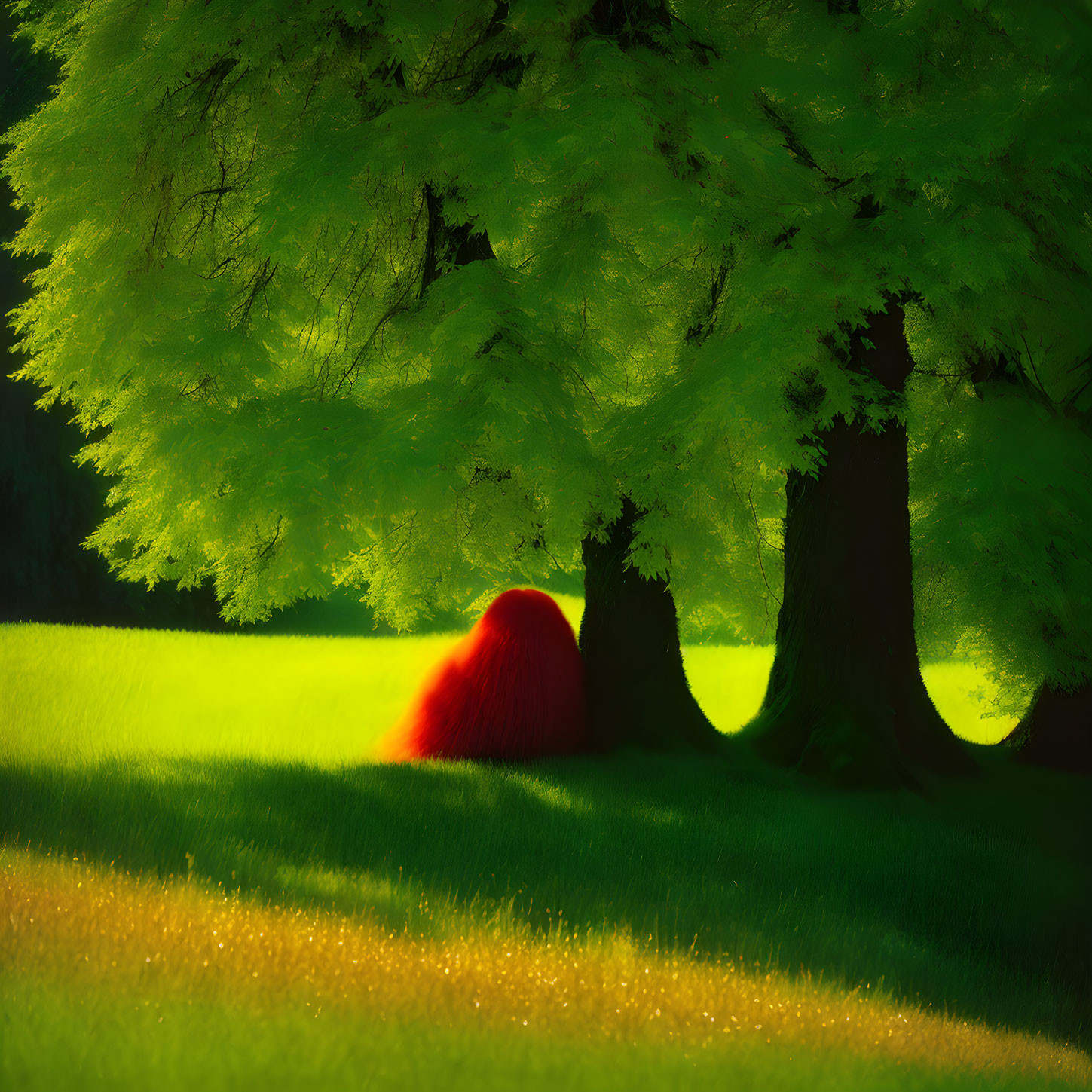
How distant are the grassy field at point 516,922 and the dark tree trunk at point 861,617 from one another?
46 centimetres

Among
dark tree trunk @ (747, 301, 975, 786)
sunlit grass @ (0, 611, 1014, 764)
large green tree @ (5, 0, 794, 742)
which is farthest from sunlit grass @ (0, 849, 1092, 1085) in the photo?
sunlit grass @ (0, 611, 1014, 764)

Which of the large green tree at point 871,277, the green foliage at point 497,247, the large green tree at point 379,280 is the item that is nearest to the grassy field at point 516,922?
the large green tree at point 871,277

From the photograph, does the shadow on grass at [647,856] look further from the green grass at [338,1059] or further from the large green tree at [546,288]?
the green grass at [338,1059]

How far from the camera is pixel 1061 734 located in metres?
10.7

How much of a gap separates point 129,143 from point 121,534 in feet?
9.50

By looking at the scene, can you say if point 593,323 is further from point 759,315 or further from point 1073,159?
point 1073,159

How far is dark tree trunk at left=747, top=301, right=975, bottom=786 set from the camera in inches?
361

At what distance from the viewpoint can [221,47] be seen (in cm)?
786

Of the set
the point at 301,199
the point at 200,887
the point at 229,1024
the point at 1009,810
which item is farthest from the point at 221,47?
the point at 1009,810

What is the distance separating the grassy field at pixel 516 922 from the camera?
350 cm

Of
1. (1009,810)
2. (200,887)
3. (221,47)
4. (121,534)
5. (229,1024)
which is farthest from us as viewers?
(1009,810)

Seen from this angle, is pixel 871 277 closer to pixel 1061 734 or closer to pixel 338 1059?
pixel 338 1059

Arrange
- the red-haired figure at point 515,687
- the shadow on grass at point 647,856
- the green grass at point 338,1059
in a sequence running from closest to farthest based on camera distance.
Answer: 1. the green grass at point 338,1059
2. the shadow on grass at point 647,856
3. the red-haired figure at point 515,687

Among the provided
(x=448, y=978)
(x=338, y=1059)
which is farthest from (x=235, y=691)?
(x=338, y=1059)
